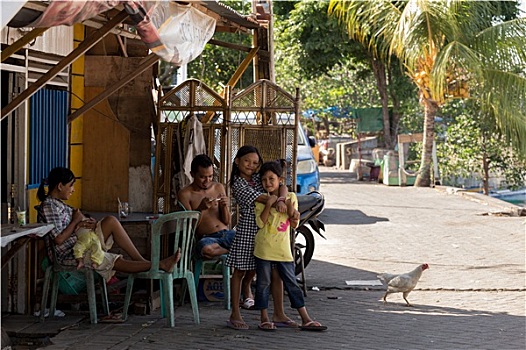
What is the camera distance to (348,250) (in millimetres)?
14172

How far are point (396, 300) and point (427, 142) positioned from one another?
687 inches

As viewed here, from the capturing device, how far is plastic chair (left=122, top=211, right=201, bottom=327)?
7930mm

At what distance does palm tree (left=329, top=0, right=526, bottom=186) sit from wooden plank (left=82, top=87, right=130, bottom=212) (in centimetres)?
1338

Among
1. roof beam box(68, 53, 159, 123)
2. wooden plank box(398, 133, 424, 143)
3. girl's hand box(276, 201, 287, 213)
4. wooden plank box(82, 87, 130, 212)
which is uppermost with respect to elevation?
wooden plank box(398, 133, 424, 143)

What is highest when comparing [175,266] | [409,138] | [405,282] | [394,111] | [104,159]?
[394,111]

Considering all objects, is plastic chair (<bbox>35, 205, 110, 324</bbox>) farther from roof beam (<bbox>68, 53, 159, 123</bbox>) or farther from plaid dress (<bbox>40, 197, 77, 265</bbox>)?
roof beam (<bbox>68, 53, 159, 123</bbox>)

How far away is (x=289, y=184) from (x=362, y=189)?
17072mm

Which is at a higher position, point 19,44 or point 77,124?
point 19,44

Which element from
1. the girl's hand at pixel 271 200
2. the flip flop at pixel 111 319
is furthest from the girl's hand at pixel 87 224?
the girl's hand at pixel 271 200

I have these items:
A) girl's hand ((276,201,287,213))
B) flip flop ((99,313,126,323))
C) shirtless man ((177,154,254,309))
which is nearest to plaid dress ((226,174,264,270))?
girl's hand ((276,201,287,213))

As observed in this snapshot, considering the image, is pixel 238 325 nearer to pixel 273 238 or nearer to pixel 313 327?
pixel 313 327

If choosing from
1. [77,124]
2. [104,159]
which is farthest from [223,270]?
[77,124]

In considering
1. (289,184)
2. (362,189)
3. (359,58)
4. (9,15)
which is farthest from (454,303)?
(359,58)

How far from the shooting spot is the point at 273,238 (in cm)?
798
